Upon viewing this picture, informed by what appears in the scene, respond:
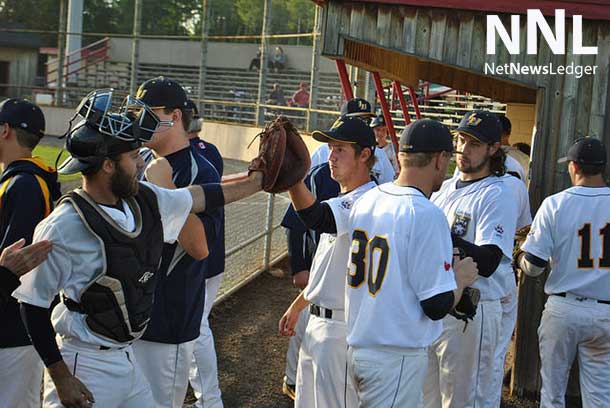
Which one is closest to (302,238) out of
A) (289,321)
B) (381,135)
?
(289,321)

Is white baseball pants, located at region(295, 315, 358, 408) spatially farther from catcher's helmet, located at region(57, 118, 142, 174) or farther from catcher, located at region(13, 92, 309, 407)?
catcher's helmet, located at region(57, 118, 142, 174)

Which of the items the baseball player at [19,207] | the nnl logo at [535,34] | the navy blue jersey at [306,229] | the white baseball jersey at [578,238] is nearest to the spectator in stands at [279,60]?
the nnl logo at [535,34]

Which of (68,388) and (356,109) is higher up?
(356,109)

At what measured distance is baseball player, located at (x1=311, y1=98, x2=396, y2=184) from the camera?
6538mm

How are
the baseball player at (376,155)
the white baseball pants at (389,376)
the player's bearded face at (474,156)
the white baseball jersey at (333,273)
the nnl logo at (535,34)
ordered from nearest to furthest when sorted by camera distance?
the white baseball pants at (389,376) → the white baseball jersey at (333,273) → the player's bearded face at (474,156) → the nnl logo at (535,34) → the baseball player at (376,155)

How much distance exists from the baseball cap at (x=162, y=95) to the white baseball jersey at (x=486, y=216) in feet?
5.93

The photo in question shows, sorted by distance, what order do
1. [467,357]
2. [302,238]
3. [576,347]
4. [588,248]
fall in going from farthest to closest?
[302,238] → [576,347] → [588,248] → [467,357]

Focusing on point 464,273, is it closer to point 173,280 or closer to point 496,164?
point 496,164

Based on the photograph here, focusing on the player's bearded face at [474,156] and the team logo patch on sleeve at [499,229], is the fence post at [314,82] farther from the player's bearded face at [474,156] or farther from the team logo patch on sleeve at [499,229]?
the team logo patch on sleeve at [499,229]

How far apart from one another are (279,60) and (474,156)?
98.1 ft

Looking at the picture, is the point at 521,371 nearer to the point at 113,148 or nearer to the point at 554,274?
the point at 554,274

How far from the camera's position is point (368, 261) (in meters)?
3.63

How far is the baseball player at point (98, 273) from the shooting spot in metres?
3.05

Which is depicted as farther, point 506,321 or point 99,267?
point 506,321
